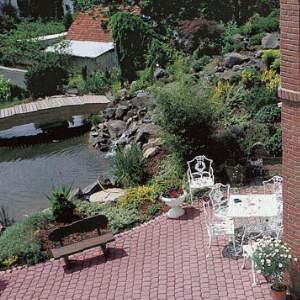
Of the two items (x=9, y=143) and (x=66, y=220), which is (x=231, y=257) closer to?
(x=66, y=220)

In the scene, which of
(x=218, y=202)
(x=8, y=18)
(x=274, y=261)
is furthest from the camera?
(x=8, y=18)

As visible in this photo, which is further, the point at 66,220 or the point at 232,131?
the point at 232,131

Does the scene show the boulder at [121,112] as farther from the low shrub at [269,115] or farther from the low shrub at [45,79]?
the low shrub at [45,79]

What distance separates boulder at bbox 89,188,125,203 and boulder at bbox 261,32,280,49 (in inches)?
508

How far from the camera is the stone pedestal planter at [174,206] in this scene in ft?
51.9

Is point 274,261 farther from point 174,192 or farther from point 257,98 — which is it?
point 257,98

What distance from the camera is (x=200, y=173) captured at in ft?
57.1

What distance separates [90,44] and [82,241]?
25.3 meters

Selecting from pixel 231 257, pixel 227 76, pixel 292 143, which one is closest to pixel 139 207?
pixel 231 257

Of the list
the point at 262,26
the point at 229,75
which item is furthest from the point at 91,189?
the point at 262,26

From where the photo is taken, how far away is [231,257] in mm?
13648

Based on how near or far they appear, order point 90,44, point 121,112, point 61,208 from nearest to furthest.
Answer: point 61,208
point 121,112
point 90,44

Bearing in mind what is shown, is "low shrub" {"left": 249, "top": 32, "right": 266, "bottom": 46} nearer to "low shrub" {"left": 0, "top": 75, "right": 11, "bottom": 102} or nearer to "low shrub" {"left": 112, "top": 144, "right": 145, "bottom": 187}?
"low shrub" {"left": 0, "top": 75, "right": 11, "bottom": 102}

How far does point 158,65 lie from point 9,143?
28.4ft
